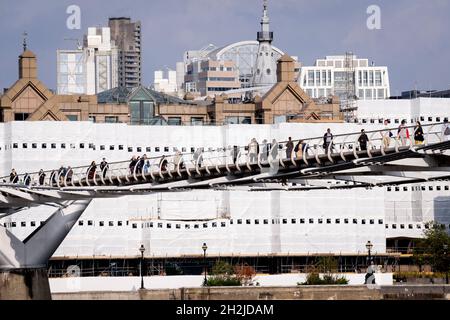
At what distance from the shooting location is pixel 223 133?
4525 inches

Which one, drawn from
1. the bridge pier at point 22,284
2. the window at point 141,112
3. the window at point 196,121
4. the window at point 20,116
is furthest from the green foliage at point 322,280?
the window at point 20,116

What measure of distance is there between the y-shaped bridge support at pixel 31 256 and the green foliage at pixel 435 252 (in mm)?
33517

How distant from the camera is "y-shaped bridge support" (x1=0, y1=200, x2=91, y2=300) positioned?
70000 mm

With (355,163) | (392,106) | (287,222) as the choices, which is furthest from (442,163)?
(392,106)

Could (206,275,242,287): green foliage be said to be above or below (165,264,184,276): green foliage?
below

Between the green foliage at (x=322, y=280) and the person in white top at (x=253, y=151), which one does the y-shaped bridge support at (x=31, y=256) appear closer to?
the person in white top at (x=253, y=151)

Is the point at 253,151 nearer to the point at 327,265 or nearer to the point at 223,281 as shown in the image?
the point at 223,281

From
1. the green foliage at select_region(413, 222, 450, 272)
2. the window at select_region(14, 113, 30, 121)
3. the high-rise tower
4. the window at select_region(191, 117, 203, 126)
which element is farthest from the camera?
the high-rise tower

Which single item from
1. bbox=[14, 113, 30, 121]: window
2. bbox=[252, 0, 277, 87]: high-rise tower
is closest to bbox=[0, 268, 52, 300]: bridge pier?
bbox=[14, 113, 30, 121]: window

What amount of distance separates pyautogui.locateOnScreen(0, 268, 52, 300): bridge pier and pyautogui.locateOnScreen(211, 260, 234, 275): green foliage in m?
29.2

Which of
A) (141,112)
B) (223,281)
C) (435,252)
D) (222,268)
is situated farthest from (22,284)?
(141,112)

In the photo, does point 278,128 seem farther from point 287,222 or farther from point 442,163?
point 442,163

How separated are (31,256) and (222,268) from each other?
3128cm

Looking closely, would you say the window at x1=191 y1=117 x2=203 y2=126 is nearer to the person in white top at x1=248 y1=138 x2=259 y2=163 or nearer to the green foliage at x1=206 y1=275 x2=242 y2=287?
the green foliage at x1=206 y1=275 x2=242 y2=287
